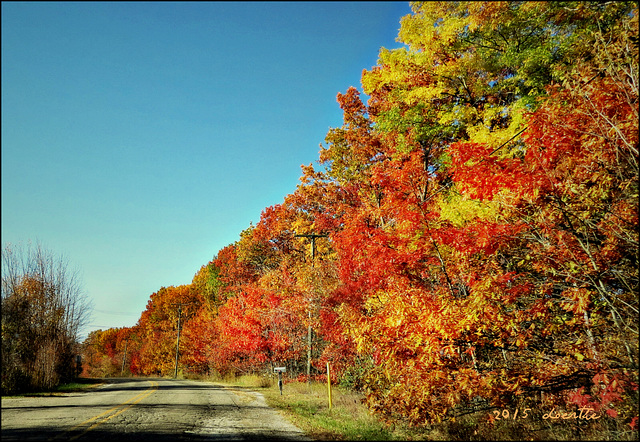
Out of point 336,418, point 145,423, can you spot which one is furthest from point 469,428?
point 145,423

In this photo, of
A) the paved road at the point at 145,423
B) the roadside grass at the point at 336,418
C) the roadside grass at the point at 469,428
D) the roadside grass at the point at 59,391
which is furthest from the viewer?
the roadside grass at the point at 59,391

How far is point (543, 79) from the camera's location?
41.5 feet

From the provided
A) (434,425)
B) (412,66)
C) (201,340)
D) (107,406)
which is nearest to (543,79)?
(412,66)

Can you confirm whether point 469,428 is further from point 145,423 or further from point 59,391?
point 59,391

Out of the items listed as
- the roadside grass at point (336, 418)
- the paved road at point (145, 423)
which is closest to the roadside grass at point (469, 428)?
the roadside grass at point (336, 418)

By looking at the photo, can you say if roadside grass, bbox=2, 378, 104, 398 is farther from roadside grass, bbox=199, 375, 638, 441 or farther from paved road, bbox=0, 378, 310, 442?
roadside grass, bbox=199, 375, 638, 441

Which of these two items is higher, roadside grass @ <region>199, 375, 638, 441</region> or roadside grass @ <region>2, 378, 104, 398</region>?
roadside grass @ <region>199, 375, 638, 441</region>

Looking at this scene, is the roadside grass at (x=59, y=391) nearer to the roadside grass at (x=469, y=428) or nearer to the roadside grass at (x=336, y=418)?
the roadside grass at (x=336, y=418)

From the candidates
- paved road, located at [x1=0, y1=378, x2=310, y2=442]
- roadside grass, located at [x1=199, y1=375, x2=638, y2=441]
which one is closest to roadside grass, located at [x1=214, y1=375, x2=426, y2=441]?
roadside grass, located at [x1=199, y1=375, x2=638, y2=441]

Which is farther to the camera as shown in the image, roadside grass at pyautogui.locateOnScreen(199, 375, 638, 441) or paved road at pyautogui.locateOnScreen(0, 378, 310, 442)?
paved road at pyautogui.locateOnScreen(0, 378, 310, 442)

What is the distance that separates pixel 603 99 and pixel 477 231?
370cm

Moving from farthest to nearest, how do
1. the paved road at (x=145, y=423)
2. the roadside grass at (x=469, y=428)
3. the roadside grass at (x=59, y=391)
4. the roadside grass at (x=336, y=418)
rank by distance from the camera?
the roadside grass at (x=59, y=391) → the roadside grass at (x=336, y=418) → the paved road at (x=145, y=423) → the roadside grass at (x=469, y=428)

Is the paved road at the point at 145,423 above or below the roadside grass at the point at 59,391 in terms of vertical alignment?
above

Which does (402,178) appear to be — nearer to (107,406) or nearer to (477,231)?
(477,231)
